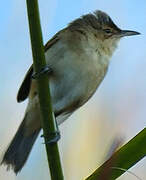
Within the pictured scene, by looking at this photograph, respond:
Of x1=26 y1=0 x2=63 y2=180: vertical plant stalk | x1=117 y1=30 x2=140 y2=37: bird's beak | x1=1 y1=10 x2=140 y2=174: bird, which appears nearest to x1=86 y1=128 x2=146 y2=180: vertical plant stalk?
x1=26 y1=0 x2=63 y2=180: vertical plant stalk

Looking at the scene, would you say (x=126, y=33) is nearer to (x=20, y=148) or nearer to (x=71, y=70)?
(x=71, y=70)

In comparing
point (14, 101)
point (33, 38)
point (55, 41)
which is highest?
point (33, 38)

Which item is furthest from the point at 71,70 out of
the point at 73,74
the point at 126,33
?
the point at 126,33

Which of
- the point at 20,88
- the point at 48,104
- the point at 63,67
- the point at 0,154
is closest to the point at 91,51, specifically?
the point at 63,67

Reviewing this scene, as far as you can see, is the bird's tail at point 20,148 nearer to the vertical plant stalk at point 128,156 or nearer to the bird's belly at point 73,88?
the bird's belly at point 73,88

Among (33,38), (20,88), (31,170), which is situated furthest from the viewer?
(20,88)

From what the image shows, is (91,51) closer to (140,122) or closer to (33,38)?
(140,122)

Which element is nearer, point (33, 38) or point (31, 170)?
point (33, 38)

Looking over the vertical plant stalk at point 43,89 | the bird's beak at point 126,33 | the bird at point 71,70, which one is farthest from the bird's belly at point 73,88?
the vertical plant stalk at point 43,89

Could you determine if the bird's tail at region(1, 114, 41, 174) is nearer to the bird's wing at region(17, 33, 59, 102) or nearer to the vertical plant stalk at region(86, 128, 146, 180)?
the bird's wing at region(17, 33, 59, 102)
